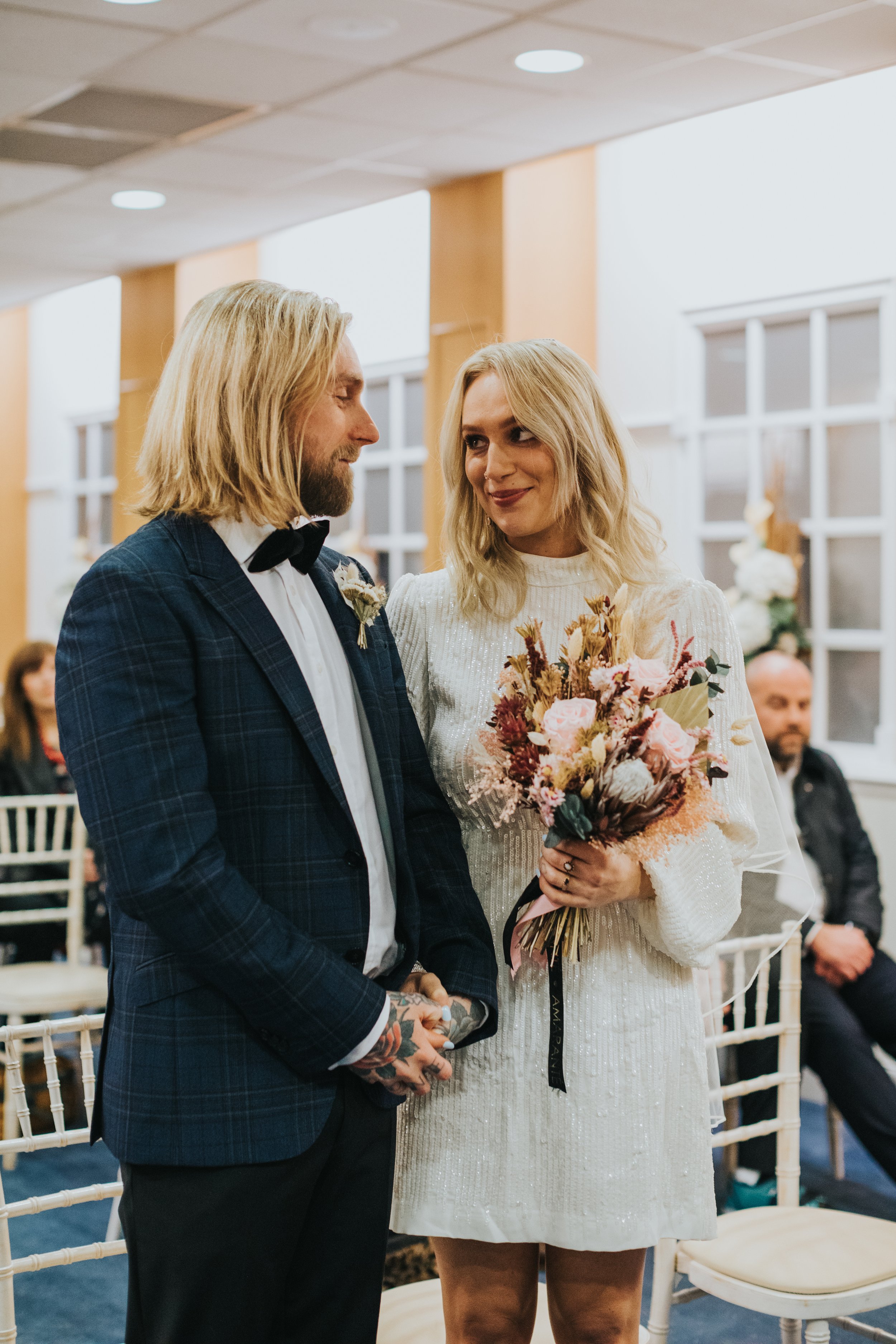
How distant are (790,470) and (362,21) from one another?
2390 mm

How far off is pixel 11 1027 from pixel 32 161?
16.1ft

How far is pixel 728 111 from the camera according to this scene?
5.57m

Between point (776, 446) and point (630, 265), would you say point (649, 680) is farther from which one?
point (630, 265)

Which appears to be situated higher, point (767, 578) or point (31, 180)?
point (31, 180)

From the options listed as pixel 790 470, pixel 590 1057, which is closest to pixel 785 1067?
pixel 590 1057

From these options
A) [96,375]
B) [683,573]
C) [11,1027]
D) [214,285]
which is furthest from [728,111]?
[96,375]

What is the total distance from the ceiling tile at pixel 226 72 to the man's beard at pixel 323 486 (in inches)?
117

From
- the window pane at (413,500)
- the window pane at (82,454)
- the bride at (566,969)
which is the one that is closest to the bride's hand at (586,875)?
the bride at (566,969)

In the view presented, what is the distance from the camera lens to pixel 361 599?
1.91m

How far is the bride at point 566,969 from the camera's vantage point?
77.2 inches

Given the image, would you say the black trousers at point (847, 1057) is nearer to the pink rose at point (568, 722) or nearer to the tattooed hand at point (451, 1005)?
the tattooed hand at point (451, 1005)

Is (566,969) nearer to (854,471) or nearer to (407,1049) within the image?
(407,1049)

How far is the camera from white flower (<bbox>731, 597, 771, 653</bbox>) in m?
4.91

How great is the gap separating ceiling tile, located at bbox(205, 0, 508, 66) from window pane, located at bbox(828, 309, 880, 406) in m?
1.88
